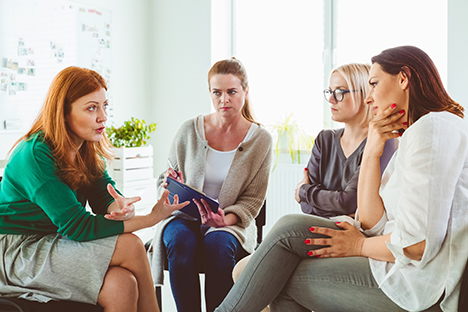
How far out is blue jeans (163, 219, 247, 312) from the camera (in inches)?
70.0

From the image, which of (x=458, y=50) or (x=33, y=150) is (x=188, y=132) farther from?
(x=458, y=50)

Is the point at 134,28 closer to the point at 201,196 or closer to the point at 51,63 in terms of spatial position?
the point at 51,63

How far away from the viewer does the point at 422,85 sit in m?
1.29

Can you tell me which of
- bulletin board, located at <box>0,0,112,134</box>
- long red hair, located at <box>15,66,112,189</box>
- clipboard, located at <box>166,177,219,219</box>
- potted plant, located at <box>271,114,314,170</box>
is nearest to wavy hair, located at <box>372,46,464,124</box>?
clipboard, located at <box>166,177,219,219</box>

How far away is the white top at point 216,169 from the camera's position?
209 cm

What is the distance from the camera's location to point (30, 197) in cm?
140

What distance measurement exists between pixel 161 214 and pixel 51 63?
7.30 ft

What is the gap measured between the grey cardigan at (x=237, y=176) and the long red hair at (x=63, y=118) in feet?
1.80

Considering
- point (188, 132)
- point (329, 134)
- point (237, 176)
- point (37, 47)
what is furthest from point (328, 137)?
point (37, 47)

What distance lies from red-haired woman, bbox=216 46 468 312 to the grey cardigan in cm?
57

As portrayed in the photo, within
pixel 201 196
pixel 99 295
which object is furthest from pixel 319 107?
pixel 99 295

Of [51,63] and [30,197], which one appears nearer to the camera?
[30,197]

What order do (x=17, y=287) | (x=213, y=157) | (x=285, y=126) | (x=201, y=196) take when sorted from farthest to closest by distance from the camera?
1. (x=285, y=126)
2. (x=213, y=157)
3. (x=201, y=196)
4. (x=17, y=287)

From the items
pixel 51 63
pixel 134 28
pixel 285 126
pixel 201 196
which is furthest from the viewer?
pixel 134 28
